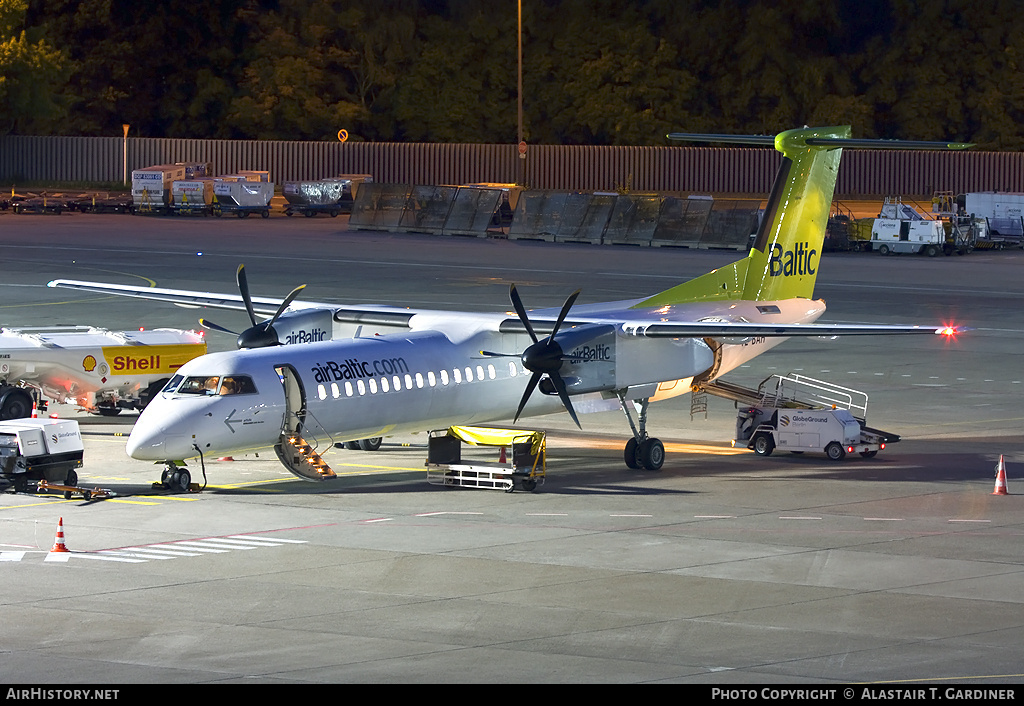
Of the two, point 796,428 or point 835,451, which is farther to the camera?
point 796,428

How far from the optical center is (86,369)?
36250 millimetres

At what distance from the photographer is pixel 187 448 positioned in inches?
1095

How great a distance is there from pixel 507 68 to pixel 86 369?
80382mm

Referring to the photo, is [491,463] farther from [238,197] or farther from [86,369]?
[238,197]

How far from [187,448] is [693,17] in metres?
88.0

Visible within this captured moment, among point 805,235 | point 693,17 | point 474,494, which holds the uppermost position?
point 693,17

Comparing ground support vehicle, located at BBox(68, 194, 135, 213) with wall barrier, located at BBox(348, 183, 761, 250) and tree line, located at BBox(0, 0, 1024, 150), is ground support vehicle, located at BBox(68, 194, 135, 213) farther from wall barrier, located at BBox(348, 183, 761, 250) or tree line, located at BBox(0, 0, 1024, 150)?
tree line, located at BBox(0, 0, 1024, 150)

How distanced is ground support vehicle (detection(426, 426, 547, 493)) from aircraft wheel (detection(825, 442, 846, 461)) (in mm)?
6143
